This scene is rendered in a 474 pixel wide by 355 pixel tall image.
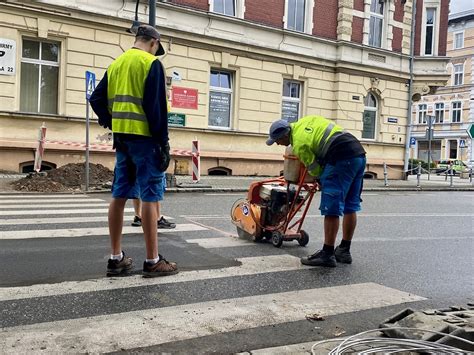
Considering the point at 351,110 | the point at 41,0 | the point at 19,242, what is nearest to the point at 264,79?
the point at 351,110

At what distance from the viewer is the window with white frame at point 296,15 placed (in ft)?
71.1

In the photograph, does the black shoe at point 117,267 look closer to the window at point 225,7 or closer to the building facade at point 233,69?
the building facade at point 233,69

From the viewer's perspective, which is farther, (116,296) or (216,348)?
(116,296)

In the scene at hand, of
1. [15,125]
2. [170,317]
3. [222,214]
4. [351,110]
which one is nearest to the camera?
Answer: [170,317]

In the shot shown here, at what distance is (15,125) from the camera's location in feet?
50.8

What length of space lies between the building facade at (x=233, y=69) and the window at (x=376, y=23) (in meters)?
0.06

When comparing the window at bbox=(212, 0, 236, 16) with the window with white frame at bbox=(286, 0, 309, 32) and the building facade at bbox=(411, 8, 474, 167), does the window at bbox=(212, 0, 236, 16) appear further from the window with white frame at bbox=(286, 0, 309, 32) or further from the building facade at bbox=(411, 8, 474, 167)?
the building facade at bbox=(411, 8, 474, 167)

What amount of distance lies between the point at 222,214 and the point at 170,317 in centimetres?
564

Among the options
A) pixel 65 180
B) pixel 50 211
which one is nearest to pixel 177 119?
pixel 65 180

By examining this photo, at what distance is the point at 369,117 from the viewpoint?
24781 mm

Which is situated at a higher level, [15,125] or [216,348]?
[15,125]

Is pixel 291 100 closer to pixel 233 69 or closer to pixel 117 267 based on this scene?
pixel 233 69

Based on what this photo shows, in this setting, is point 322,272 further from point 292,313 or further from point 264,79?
point 264,79

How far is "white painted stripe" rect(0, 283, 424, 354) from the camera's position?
2.90 m
